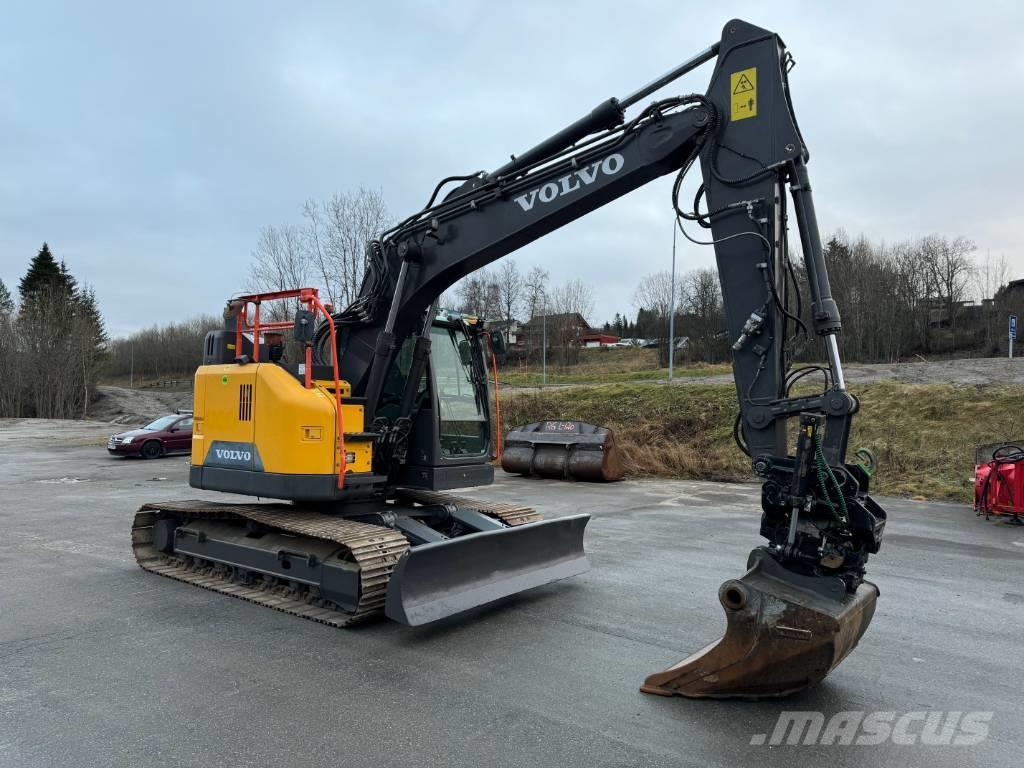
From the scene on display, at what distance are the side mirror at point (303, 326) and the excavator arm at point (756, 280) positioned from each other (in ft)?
3.70

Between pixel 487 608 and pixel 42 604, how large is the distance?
3855mm

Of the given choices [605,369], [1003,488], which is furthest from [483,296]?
[1003,488]

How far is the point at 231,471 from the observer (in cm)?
661

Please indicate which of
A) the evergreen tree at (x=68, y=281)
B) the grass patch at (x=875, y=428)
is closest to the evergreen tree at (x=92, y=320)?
the evergreen tree at (x=68, y=281)

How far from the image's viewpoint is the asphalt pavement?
3582 millimetres

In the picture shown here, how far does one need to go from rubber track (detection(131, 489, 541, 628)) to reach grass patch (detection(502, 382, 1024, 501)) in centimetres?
1070

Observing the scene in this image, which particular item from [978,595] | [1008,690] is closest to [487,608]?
[1008,690]

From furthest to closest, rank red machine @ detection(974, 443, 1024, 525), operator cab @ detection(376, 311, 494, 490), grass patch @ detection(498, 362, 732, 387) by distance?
grass patch @ detection(498, 362, 732, 387) < red machine @ detection(974, 443, 1024, 525) < operator cab @ detection(376, 311, 494, 490)

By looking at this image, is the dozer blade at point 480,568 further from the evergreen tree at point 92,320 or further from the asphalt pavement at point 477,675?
the evergreen tree at point 92,320

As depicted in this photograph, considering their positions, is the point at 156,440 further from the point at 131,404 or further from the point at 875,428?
the point at 131,404

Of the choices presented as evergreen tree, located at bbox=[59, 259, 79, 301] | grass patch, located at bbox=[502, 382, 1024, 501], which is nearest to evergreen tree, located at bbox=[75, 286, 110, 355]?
evergreen tree, located at bbox=[59, 259, 79, 301]

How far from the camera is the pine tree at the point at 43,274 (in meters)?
55.7

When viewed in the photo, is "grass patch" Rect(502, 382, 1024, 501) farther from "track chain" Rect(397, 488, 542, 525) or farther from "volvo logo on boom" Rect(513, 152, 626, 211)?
"volvo logo on boom" Rect(513, 152, 626, 211)

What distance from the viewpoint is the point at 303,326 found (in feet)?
19.0
